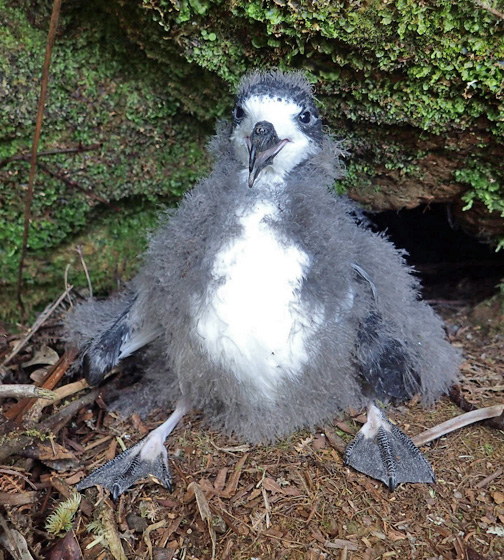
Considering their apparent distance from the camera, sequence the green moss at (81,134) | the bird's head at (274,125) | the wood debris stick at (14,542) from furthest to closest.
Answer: the green moss at (81,134) → the bird's head at (274,125) → the wood debris stick at (14,542)

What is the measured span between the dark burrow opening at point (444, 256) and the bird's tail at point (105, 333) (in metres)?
1.44

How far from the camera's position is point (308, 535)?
152 centimetres

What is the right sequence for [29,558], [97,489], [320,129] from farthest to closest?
[320,129] < [97,489] < [29,558]

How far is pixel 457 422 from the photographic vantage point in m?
1.89

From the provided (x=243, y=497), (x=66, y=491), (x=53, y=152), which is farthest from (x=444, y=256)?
(x=66, y=491)

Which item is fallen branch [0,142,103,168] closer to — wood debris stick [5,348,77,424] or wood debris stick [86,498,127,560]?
wood debris stick [5,348,77,424]

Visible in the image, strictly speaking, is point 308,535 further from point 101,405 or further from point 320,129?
point 320,129

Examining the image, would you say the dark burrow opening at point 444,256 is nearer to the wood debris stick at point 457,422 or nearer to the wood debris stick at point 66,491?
the wood debris stick at point 457,422

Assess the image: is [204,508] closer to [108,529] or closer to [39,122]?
[108,529]

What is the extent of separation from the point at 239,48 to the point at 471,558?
1734mm

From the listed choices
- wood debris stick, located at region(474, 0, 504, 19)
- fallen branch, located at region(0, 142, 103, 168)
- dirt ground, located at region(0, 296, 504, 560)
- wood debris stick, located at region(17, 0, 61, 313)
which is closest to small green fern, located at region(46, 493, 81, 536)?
dirt ground, located at region(0, 296, 504, 560)

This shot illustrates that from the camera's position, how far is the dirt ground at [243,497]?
4.86 feet

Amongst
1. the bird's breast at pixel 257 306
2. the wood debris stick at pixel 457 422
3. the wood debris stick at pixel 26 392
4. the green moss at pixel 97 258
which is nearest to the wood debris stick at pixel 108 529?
the wood debris stick at pixel 26 392

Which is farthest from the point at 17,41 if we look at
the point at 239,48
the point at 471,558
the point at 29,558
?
the point at 471,558
